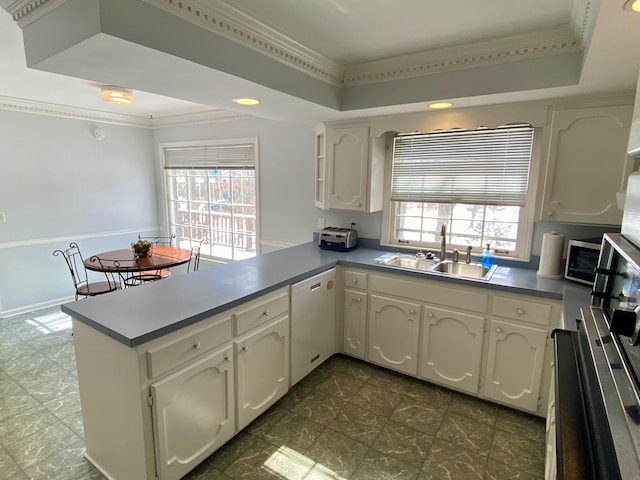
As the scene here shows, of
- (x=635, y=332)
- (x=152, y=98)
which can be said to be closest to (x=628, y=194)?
(x=635, y=332)

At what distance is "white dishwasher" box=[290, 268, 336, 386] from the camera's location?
2447 mm


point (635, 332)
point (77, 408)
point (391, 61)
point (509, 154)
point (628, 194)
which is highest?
point (391, 61)

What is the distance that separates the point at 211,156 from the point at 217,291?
2.91m

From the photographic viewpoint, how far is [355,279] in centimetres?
280

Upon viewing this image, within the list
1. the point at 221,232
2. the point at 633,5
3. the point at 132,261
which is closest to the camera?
the point at 633,5

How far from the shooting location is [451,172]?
2836 millimetres

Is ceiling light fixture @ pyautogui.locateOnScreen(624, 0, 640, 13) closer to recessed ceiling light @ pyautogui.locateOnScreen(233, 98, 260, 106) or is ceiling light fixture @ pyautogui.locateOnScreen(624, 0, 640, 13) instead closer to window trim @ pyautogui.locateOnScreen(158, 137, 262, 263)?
recessed ceiling light @ pyautogui.locateOnScreen(233, 98, 260, 106)

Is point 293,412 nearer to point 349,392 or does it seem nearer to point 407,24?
point 349,392

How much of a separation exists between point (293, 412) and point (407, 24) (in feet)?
8.10

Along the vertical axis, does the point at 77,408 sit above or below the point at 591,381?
below

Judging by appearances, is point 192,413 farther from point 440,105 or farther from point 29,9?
point 440,105

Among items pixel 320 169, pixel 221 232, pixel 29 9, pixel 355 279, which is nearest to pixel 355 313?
pixel 355 279

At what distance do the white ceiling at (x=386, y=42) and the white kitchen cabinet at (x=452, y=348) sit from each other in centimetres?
149

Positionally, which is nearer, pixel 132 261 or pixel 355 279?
pixel 355 279
